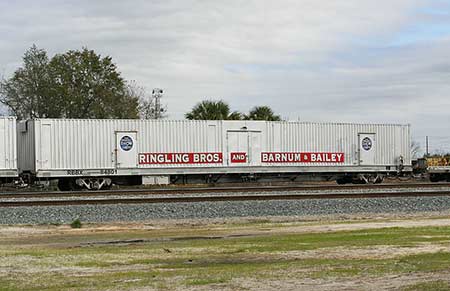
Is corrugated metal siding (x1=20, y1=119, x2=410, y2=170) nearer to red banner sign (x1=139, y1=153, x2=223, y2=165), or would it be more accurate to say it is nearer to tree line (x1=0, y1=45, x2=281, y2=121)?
red banner sign (x1=139, y1=153, x2=223, y2=165)

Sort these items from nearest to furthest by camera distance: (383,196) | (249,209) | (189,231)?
(189,231), (249,209), (383,196)

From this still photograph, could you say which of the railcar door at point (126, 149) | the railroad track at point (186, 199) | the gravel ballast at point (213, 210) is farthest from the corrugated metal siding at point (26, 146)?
the gravel ballast at point (213, 210)

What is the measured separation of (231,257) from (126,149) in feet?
76.7

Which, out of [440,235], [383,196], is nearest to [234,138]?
[383,196]

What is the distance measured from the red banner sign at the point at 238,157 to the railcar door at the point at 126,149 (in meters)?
4.86

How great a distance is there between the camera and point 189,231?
1569cm

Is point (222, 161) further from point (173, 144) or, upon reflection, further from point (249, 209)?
point (249, 209)

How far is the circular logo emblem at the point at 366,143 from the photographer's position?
38469mm

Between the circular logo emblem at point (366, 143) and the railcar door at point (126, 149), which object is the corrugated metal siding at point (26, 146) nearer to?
the railcar door at point (126, 149)

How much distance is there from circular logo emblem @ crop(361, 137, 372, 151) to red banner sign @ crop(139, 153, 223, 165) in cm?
823

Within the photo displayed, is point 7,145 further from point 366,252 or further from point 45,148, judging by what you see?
point 366,252

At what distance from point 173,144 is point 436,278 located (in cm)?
2677

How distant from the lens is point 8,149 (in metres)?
30.2

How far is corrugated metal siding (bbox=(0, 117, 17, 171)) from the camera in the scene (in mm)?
30156
